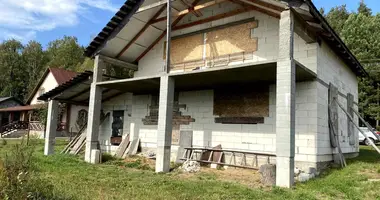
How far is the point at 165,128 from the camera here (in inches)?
411

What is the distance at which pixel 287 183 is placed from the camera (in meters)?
7.80

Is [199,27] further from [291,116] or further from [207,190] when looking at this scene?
[207,190]

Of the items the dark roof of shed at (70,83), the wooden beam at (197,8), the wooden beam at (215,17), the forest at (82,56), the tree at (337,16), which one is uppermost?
the tree at (337,16)

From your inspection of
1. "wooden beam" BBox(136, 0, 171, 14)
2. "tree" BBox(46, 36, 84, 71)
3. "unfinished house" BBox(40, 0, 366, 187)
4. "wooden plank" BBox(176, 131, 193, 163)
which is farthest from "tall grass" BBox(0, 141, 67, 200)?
"tree" BBox(46, 36, 84, 71)

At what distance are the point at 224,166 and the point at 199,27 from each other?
571cm

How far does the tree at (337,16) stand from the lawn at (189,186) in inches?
1473

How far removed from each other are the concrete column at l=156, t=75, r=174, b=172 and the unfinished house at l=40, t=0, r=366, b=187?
0.03m

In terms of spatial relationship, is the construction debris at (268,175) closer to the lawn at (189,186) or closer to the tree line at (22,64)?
the lawn at (189,186)

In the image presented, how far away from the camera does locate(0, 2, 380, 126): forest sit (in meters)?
32.6

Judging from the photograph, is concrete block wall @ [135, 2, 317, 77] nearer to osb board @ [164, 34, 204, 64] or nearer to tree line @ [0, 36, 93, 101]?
osb board @ [164, 34, 204, 64]

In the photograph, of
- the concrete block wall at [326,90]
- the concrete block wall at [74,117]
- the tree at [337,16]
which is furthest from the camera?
the tree at [337,16]

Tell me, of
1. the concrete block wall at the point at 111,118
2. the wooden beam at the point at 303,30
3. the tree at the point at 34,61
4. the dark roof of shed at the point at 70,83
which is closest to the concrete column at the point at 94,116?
the dark roof of shed at the point at 70,83

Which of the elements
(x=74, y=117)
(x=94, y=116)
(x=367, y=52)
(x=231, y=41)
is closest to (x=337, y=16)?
(x=367, y=52)

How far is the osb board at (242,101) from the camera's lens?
1130cm
